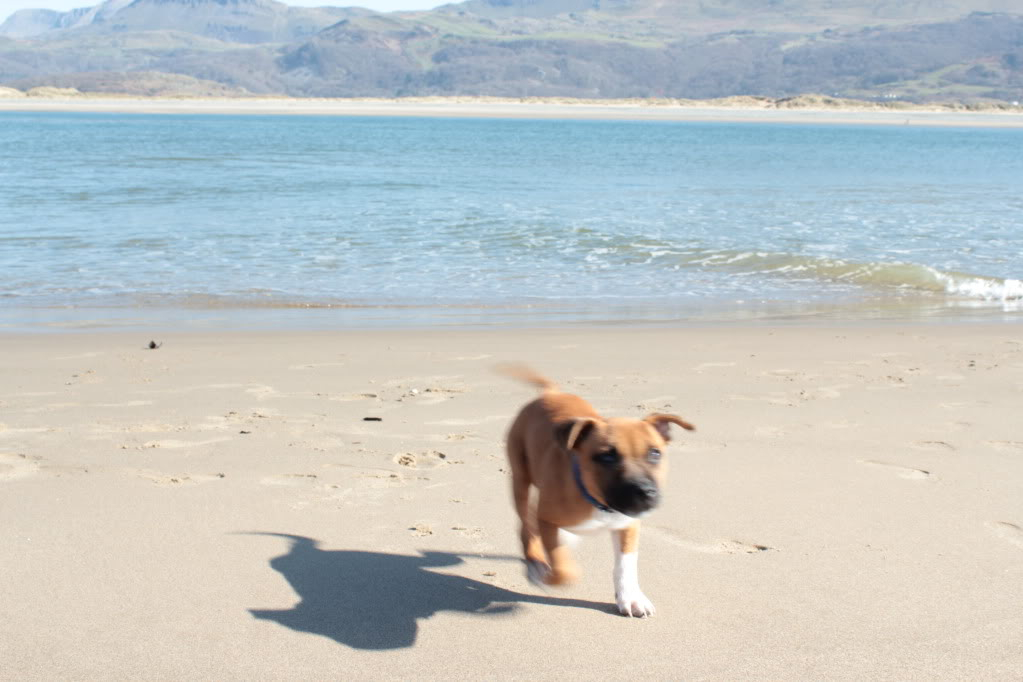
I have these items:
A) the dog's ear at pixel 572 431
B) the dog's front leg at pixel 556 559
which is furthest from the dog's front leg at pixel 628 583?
the dog's ear at pixel 572 431

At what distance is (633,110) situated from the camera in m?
109

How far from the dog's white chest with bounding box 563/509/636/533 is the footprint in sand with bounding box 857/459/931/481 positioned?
6.19 feet

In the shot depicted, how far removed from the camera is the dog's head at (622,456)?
2.80 meters

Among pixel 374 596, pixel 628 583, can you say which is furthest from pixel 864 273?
pixel 374 596

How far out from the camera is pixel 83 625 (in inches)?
122

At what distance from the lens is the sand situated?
302cm

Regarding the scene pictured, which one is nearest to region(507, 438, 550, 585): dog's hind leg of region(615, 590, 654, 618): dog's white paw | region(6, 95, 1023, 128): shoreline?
region(615, 590, 654, 618): dog's white paw

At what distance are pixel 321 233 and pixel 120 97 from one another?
133379 millimetres

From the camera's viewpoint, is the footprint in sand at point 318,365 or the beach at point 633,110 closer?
the footprint in sand at point 318,365

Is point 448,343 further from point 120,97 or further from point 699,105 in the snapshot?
point 120,97

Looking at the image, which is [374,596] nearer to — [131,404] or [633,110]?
[131,404]

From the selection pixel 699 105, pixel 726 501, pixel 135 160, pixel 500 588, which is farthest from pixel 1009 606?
pixel 699 105

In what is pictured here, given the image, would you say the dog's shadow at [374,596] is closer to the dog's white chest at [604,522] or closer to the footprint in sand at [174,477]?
the dog's white chest at [604,522]

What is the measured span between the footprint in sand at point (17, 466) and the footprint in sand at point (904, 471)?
12.2 feet
